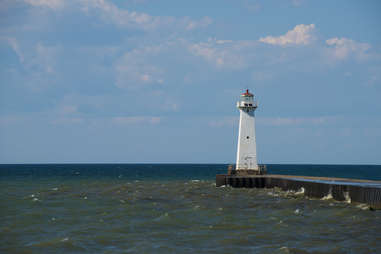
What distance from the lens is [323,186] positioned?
34.4 m

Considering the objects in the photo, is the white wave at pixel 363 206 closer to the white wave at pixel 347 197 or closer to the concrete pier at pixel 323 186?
the concrete pier at pixel 323 186

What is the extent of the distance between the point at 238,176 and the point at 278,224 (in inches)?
957

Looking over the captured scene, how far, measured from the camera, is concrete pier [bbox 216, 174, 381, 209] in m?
28.1

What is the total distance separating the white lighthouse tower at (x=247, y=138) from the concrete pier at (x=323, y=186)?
192 centimetres

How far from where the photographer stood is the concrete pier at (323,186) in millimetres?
28091

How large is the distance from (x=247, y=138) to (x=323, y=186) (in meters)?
15.0

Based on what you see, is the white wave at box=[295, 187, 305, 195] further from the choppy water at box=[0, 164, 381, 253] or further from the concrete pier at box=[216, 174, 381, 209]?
the choppy water at box=[0, 164, 381, 253]

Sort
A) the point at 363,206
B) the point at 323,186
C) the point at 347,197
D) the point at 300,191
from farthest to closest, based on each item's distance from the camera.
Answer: the point at 300,191, the point at 323,186, the point at 347,197, the point at 363,206

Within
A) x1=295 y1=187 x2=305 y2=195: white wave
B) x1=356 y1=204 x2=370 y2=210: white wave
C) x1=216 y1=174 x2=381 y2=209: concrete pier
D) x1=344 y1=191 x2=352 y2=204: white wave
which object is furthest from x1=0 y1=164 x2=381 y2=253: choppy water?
x1=295 y1=187 x2=305 y2=195: white wave

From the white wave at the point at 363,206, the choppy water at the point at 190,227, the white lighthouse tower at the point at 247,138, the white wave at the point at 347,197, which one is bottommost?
the choppy water at the point at 190,227

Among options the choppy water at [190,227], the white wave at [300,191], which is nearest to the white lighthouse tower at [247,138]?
the white wave at [300,191]

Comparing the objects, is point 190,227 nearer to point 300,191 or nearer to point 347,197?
point 347,197

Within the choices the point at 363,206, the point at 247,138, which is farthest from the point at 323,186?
the point at 247,138

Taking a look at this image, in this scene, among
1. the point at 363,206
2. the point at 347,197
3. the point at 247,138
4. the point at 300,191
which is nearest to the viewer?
the point at 363,206
